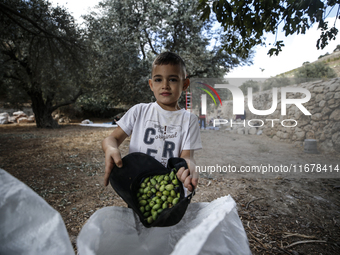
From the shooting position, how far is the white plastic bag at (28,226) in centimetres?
78

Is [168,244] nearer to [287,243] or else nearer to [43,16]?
[287,243]

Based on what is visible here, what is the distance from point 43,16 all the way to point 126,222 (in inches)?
280

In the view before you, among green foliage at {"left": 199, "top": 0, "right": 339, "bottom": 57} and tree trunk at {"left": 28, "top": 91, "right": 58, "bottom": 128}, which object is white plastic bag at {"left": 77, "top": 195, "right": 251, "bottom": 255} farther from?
tree trunk at {"left": 28, "top": 91, "right": 58, "bottom": 128}

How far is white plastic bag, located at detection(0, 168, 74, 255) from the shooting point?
78cm

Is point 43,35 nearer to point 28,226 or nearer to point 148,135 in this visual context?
point 148,135

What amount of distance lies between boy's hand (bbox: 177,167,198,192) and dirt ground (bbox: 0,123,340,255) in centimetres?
142

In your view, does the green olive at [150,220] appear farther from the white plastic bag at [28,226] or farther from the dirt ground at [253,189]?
the dirt ground at [253,189]

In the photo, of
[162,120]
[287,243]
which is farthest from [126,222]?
[287,243]

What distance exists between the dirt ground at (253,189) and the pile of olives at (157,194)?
56.0 inches

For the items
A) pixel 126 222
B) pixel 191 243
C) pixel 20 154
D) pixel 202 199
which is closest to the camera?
pixel 191 243

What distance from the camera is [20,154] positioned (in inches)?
226

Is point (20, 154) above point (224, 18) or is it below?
below

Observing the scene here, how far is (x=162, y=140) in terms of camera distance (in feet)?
4.76

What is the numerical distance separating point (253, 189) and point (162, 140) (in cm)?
280
